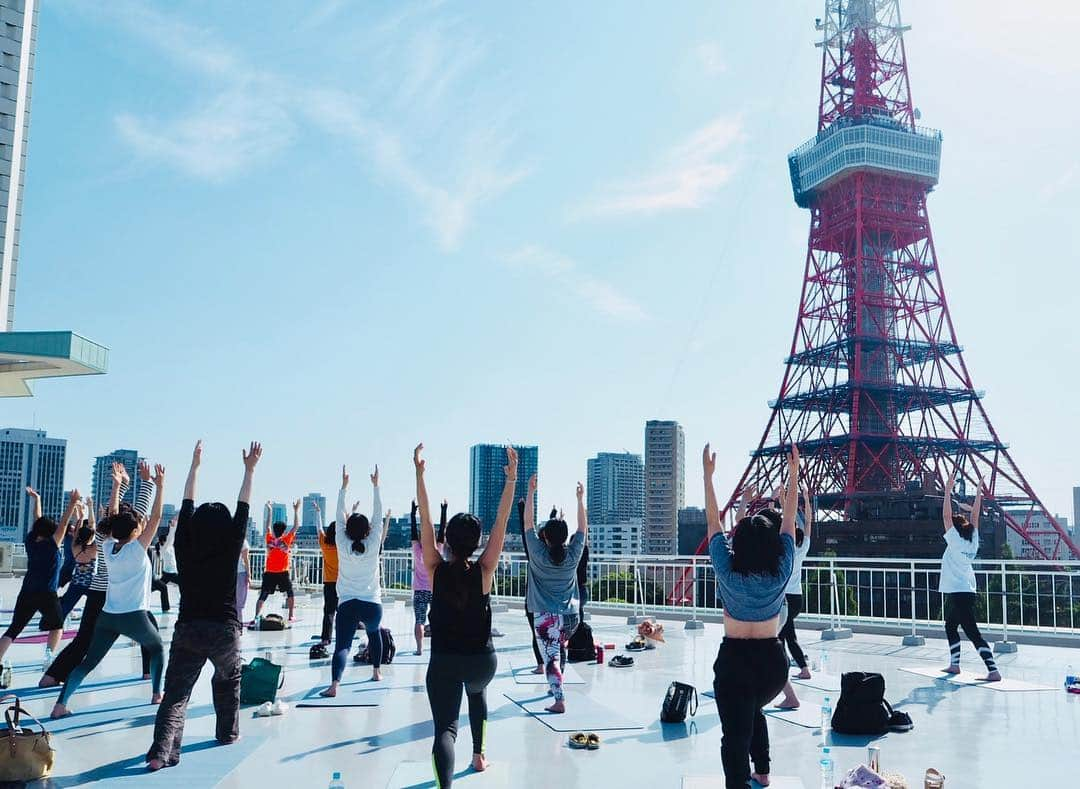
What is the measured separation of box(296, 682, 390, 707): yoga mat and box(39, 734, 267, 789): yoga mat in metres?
1.57

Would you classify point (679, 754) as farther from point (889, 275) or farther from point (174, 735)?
point (889, 275)

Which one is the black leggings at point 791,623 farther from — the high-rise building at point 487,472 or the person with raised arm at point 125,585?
the high-rise building at point 487,472

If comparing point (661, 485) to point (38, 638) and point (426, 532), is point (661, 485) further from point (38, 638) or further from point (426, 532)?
point (426, 532)

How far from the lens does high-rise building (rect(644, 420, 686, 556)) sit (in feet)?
530

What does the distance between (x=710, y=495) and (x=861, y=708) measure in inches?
115

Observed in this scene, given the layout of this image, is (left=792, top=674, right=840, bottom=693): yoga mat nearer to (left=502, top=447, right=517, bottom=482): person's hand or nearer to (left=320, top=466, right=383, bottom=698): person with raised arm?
(left=320, top=466, right=383, bottom=698): person with raised arm

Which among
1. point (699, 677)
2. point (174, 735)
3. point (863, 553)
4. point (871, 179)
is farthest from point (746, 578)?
point (871, 179)

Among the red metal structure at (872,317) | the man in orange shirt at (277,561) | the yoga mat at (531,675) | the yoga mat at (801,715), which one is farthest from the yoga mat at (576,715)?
the red metal structure at (872,317)

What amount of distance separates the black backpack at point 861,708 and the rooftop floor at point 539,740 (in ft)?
0.49

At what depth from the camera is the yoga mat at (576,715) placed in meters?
7.01

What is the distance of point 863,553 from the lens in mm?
47625

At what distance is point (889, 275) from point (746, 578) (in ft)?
168

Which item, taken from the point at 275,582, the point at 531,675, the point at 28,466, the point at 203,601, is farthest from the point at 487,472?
the point at 203,601

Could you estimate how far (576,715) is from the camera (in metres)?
7.46
